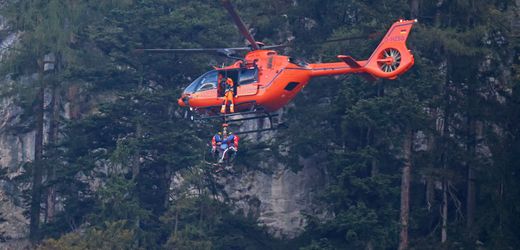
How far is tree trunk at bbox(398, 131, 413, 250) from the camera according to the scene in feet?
112

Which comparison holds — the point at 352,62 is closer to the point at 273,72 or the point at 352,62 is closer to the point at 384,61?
the point at 384,61

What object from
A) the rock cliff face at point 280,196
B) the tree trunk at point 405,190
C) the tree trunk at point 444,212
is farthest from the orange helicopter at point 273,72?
the rock cliff face at point 280,196

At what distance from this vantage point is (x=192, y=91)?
31.7 m

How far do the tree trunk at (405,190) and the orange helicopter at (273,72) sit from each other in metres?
4.69

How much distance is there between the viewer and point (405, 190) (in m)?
34.5

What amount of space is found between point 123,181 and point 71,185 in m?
4.47

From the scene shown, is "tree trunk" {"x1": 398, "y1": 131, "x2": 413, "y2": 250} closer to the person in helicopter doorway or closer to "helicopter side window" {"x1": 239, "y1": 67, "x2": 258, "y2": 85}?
"helicopter side window" {"x1": 239, "y1": 67, "x2": 258, "y2": 85}

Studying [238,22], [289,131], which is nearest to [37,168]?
[289,131]

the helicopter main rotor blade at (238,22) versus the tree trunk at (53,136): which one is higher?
the helicopter main rotor blade at (238,22)

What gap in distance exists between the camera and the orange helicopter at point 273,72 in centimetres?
3005

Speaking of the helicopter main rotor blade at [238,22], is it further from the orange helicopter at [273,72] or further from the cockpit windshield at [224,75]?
the cockpit windshield at [224,75]

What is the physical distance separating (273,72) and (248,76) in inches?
32.3

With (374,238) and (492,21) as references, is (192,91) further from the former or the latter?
(492,21)

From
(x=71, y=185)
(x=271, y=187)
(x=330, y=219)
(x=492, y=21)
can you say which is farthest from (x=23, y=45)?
(x=492, y=21)
